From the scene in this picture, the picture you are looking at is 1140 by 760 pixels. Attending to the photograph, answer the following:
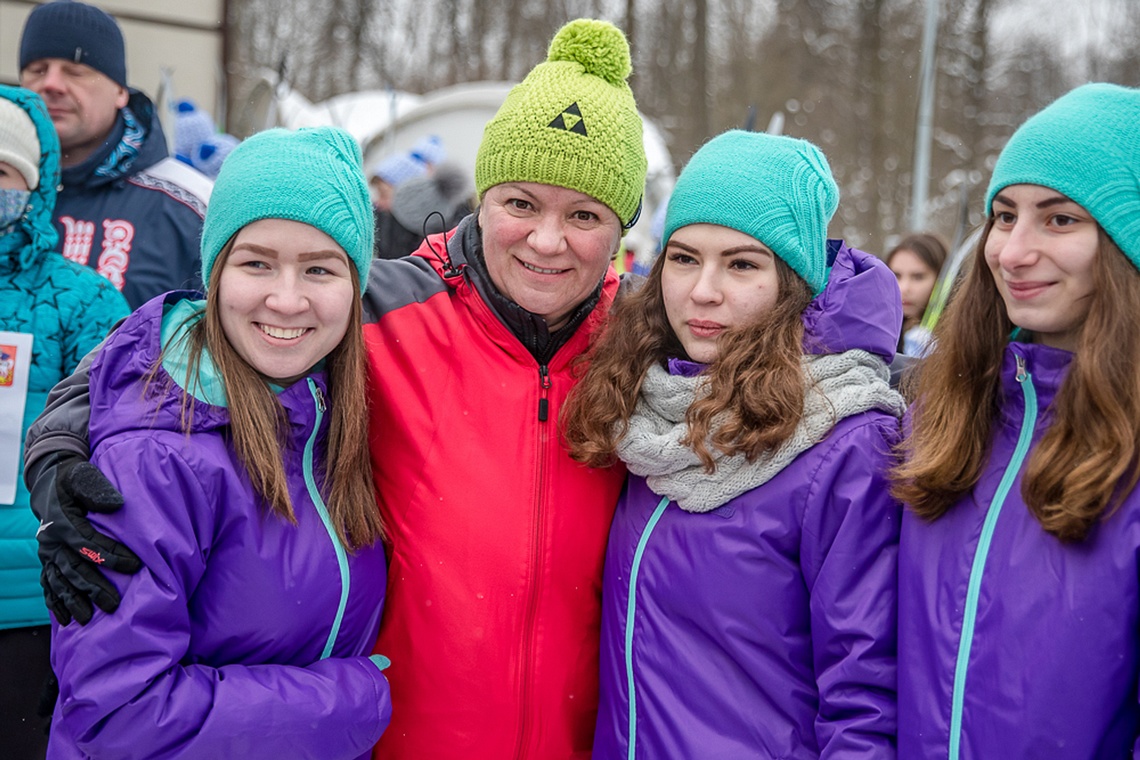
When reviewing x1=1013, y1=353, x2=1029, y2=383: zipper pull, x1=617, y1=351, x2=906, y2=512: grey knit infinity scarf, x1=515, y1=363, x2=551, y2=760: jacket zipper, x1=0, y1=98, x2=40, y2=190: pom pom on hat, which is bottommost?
x1=515, y1=363, x2=551, y2=760: jacket zipper

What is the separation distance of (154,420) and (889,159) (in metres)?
19.7

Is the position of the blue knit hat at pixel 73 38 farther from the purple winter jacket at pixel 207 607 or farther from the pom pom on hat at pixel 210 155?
the pom pom on hat at pixel 210 155

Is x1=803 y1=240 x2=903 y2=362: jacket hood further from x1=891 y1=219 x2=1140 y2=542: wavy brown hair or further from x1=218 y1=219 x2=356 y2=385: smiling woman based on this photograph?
x1=218 y1=219 x2=356 y2=385: smiling woman

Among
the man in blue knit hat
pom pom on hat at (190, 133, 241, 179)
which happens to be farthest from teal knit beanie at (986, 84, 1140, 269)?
pom pom on hat at (190, 133, 241, 179)

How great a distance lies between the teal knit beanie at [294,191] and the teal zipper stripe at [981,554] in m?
1.37

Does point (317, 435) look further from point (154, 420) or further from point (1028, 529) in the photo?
point (1028, 529)

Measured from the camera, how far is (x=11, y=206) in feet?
8.88

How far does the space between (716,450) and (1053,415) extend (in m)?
0.64

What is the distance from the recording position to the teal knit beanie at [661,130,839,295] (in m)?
2.24

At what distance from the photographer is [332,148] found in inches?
88.5

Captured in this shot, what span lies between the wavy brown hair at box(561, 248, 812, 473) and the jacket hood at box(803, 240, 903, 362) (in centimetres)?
4

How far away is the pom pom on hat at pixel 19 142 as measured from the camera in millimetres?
2760

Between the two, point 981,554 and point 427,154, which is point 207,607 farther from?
point 427,154

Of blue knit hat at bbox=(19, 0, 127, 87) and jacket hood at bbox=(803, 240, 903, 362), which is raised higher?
blue knit hat at bbox=(19, 0, 127, 87)
